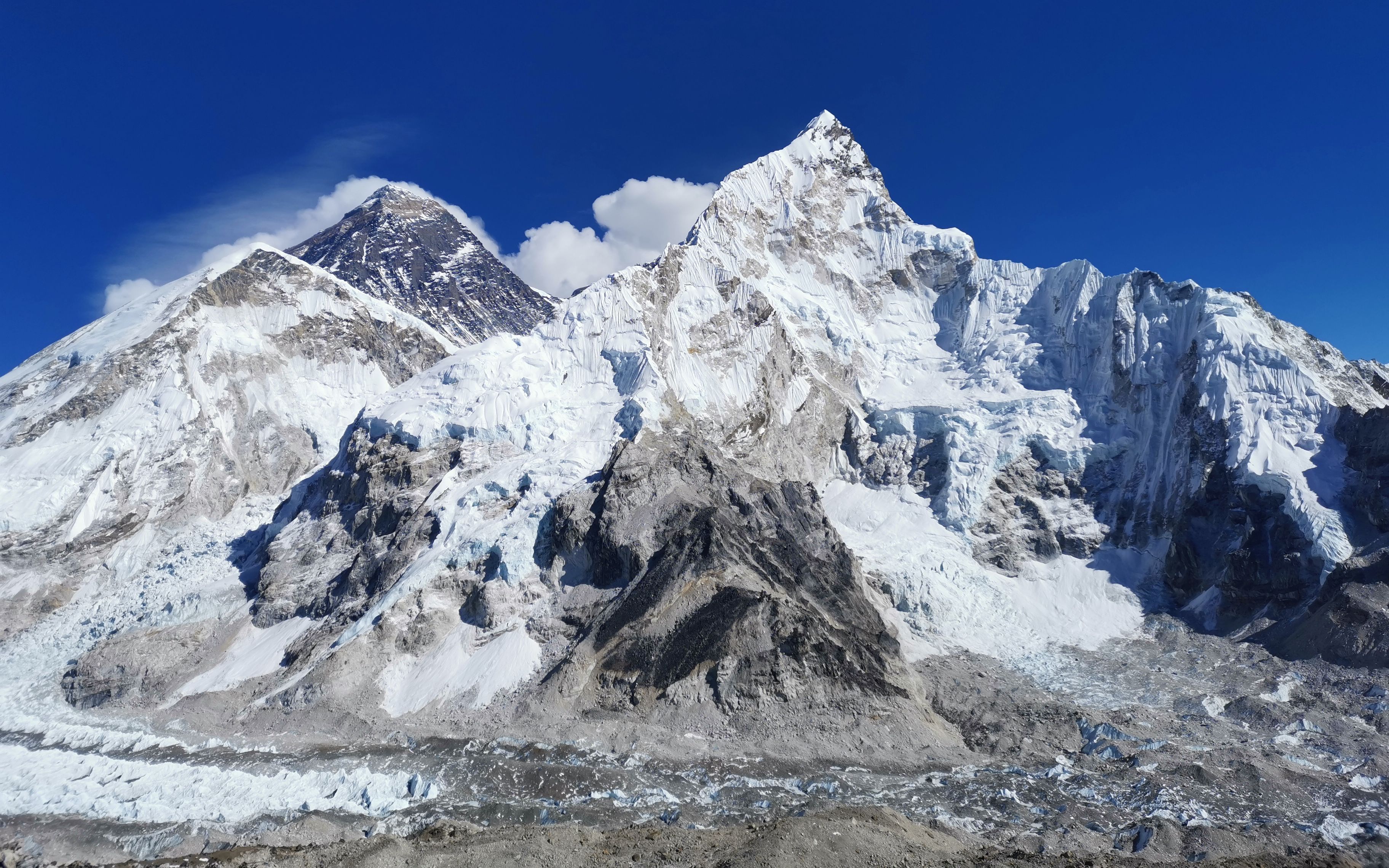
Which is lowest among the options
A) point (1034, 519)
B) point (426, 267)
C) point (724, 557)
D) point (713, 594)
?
point (713, 594)

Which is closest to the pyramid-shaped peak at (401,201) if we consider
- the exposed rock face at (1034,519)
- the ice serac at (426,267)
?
the ice serac at (426,267)

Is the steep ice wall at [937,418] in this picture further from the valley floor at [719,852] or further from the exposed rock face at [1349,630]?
the valley floor at [719,852]

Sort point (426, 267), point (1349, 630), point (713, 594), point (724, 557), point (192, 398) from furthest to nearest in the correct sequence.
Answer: point (426, 267), point (192, 398), point (724, 557), point (713, 594), point (1349, 630)

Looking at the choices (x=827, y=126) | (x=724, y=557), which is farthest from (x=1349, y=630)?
(x=827, y=126)

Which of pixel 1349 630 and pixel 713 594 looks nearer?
pixel 1349 630

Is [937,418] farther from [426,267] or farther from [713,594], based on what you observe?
[426,267]

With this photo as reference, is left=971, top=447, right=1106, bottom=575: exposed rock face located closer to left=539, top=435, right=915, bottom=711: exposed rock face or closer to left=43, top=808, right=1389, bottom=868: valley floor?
left=539, top=435, right=915, bottom=711: exposed rock face

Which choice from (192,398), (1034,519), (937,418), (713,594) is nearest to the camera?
(713,594)

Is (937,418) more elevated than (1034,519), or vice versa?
(937,418)
